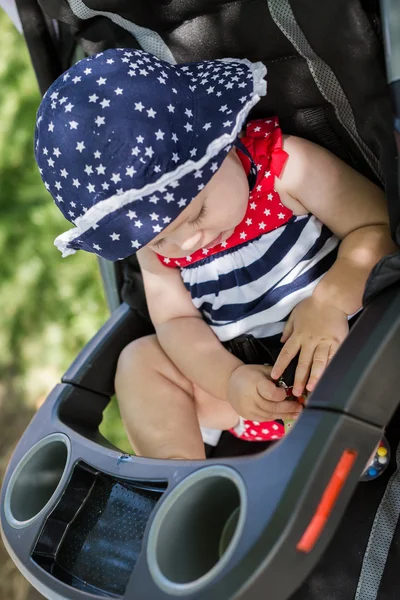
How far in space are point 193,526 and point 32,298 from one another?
1.09 meters

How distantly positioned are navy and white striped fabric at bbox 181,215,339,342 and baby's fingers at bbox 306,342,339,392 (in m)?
0.12

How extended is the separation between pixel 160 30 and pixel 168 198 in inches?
11.5

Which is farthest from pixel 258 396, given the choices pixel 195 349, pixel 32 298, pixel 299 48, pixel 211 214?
pixel 32 298

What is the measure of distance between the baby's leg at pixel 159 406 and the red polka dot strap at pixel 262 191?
0.52 feet

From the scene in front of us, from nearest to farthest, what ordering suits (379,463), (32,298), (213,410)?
(379,463) → (213,410) → (32,298)

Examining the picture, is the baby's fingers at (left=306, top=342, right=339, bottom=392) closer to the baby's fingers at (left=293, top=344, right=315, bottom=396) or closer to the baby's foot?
the baby's fingers at (left=293, top=344, right=315, bottom=396)

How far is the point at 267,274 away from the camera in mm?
991

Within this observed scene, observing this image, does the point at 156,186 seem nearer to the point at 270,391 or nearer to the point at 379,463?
the point at 270,391

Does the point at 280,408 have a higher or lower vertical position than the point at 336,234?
lower

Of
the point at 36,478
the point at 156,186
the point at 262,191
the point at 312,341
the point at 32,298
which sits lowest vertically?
the point at 32,298

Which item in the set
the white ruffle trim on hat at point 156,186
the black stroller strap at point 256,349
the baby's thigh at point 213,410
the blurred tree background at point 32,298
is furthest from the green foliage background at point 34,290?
the white ruffle trim on hat at point 156,186

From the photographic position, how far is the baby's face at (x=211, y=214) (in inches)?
33.4

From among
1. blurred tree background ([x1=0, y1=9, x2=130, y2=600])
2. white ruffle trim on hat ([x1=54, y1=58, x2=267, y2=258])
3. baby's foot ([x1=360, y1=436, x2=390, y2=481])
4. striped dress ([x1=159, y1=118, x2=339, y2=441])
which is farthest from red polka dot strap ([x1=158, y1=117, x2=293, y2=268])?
blurred tree background ([x1=0, y1=9, x2=130, y2=600])

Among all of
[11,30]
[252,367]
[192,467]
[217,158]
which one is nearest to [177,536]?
[192,467]
